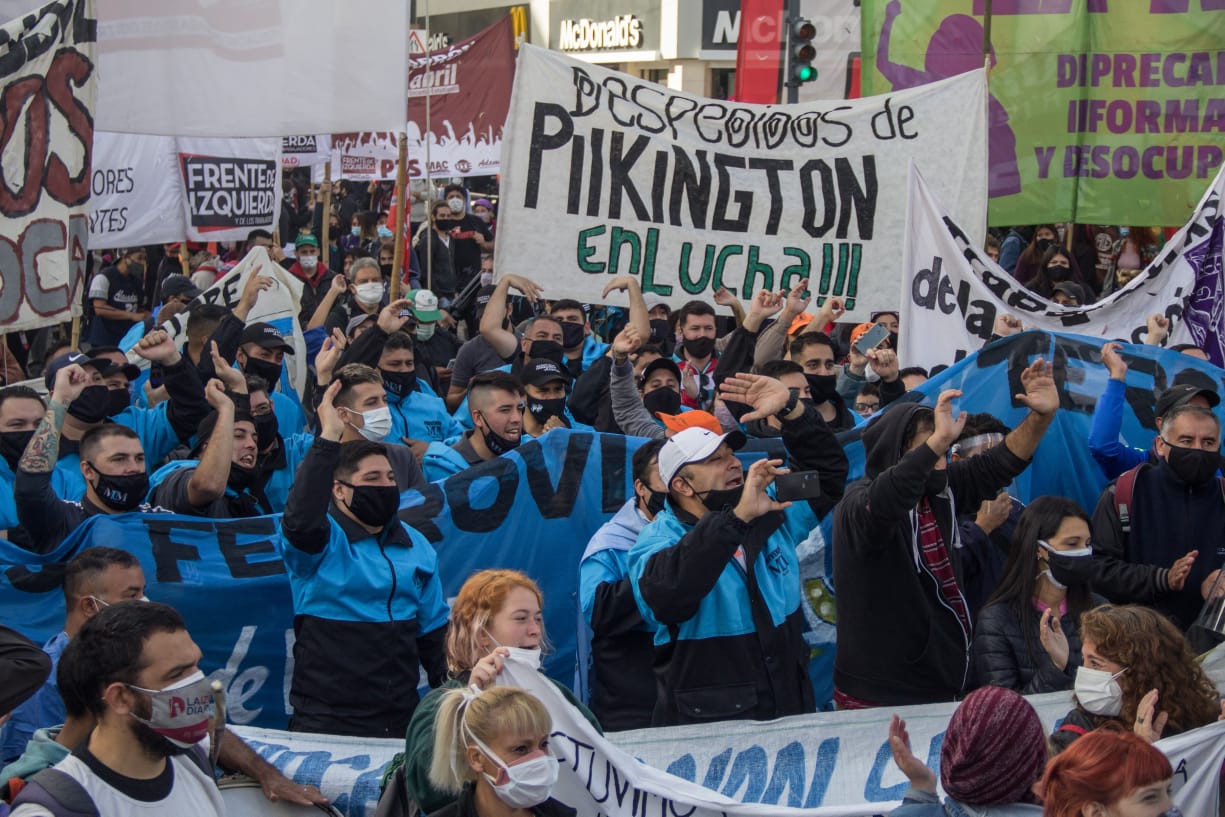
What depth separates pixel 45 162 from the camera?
20.4 feet

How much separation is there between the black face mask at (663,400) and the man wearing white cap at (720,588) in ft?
8.10

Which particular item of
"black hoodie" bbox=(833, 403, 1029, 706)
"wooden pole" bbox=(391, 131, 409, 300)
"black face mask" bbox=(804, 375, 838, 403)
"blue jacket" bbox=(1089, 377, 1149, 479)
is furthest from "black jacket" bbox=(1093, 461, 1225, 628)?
"wooden pole" bbox=(391, 131, 409, 300)

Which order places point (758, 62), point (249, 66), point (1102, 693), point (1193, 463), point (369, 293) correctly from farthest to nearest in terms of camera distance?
point (758, 62) → point (369, 293) → point (249, 66) → point (1193, 463) → point (1102, 693)

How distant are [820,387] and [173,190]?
280 inches

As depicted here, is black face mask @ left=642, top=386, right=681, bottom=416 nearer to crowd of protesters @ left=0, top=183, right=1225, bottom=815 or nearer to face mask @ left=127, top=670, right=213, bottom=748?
crowd of protesters @ left=0, top=183, right=1225, bottom=815

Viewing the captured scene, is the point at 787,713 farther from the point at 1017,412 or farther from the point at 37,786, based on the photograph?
the point at 1017,412

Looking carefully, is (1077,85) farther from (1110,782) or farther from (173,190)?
(1110,782)

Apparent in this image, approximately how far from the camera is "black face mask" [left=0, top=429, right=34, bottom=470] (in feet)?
18.9

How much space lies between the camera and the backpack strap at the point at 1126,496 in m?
5.37

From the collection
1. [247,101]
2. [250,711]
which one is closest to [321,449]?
[250,711]

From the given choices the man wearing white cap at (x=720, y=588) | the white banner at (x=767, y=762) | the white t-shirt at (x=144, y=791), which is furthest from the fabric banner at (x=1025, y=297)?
the white t-shirt at (x=144, y=791)

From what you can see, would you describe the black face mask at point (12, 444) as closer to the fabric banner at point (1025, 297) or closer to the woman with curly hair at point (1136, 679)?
the woman with curly hair at point (1136, 679)

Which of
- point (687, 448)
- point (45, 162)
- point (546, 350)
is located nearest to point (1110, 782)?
point (687, 448)

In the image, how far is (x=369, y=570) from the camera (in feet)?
15.3
